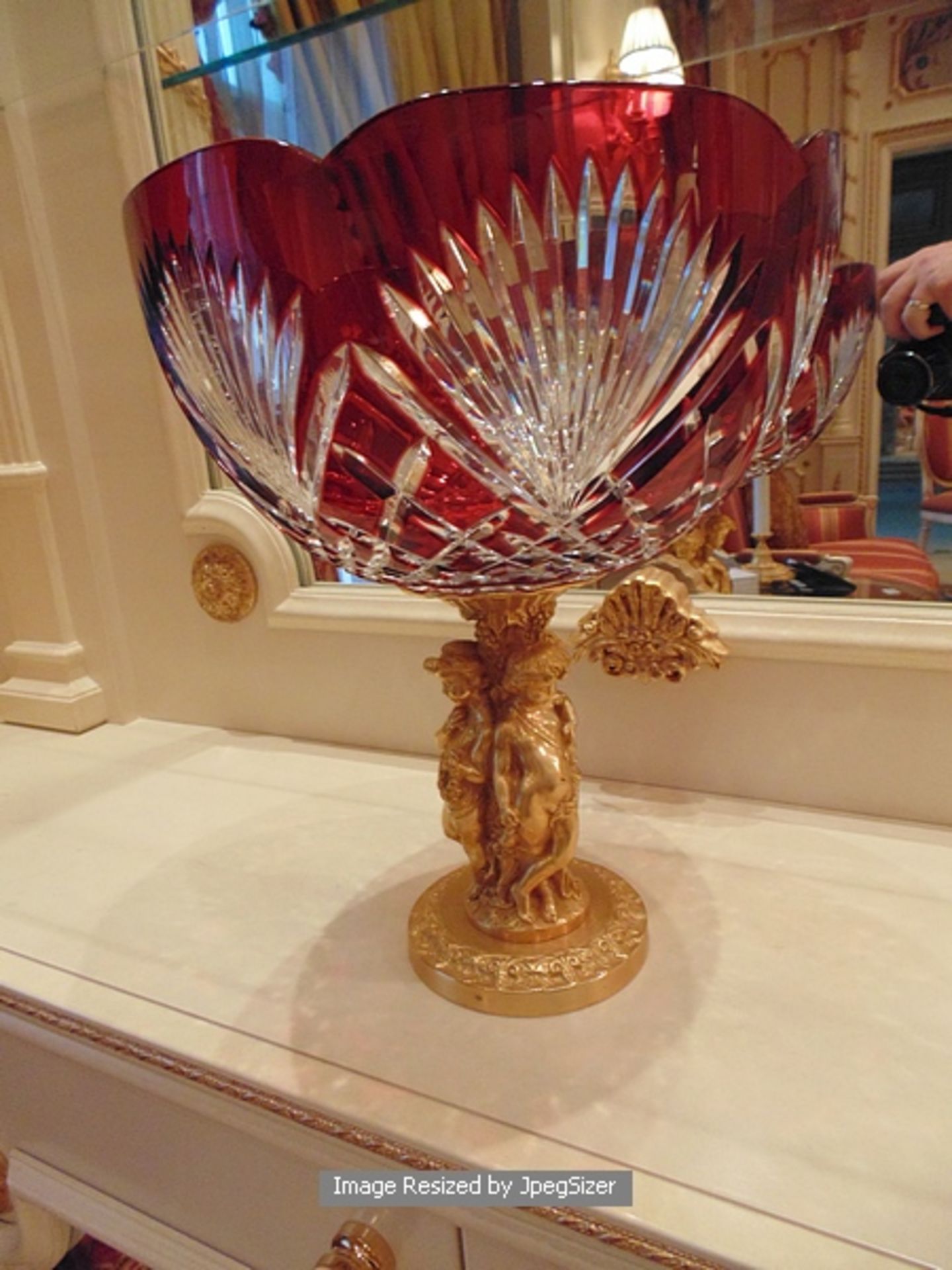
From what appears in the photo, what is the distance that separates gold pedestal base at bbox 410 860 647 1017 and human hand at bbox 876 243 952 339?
0.37 meters

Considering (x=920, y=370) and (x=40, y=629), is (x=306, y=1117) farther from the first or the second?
(x=40, y=629)

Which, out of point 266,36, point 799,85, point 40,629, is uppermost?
point 266,36

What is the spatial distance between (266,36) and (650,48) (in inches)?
11.6

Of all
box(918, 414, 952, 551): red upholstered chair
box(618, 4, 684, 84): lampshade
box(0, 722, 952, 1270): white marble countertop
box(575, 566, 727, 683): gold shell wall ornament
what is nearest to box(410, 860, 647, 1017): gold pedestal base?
box(0, 722, 952, 1270): white marble countertop

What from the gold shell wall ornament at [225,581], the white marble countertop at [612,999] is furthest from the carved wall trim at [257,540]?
the white marble countertop at [612,999]

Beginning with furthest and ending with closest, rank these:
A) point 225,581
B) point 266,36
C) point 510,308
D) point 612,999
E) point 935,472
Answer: point 225,581, point 266,36, point 935,472, point 612,999, point 510,308

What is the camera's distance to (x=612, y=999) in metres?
0.40

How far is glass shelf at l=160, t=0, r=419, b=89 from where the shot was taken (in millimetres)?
577

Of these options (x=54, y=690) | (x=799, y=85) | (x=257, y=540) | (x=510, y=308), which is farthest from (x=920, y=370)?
(x=54, y=690)

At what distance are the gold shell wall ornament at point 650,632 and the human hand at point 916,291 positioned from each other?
0.66 ft

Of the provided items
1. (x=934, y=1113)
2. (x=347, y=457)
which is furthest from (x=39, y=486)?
(x=934, y=1113)

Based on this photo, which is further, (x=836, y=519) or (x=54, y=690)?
(x=54, y=690)

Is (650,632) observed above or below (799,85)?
below

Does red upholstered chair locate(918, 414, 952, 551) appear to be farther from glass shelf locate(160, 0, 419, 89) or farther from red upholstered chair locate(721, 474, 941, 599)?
glass shelf locate(160, 0, 419, 89)
